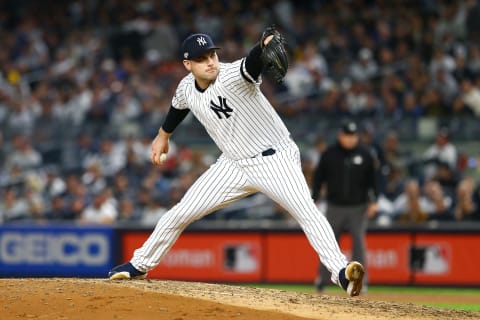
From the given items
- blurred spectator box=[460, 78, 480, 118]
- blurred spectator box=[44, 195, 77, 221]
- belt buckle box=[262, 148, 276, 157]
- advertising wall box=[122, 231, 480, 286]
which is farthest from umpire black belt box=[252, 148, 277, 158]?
blurred spectator box=[460, 78, 480, 118]

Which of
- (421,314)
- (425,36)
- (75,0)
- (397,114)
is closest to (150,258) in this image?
(421,314)

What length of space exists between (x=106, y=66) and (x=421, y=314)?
522 inches

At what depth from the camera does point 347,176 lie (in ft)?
41.1

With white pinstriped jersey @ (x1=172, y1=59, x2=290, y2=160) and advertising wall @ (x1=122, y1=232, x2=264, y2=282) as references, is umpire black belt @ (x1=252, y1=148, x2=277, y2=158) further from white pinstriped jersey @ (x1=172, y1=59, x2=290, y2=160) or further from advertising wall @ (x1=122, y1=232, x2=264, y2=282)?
advertising wall @ (x1=122, y1=232, x2=264, y2=282)

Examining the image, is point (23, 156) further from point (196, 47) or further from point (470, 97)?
point (196, 47)

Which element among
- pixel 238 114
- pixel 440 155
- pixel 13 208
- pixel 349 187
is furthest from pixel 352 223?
pixel 13 208

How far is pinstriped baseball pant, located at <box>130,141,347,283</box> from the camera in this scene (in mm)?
7762

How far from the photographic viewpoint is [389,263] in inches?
580

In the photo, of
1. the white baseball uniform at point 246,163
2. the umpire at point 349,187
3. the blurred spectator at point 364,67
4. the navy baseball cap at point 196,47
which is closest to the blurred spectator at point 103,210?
the umpire at point 349,187

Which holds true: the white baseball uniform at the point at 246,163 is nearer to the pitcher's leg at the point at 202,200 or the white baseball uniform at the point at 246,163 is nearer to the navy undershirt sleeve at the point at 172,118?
the pitcher's leg at the point at 202,200

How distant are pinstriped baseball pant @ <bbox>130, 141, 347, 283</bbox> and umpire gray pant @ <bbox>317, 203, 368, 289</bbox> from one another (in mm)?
4488

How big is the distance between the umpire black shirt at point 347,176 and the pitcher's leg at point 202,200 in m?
4.55

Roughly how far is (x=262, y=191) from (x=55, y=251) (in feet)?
27.4

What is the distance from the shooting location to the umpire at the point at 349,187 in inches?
491
